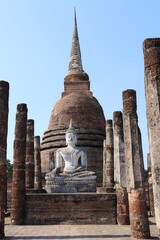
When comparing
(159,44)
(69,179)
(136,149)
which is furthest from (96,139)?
(159,44)

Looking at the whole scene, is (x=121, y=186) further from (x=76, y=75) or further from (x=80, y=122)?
(x=76, y=75)

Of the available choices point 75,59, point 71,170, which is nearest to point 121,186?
point 71,170

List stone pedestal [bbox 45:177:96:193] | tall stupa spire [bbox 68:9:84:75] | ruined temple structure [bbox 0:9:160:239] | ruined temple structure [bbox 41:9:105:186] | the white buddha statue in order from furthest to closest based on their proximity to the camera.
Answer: tall stupa spire [bbox 68:9:84:75] < ruined temple structure [bbox 41:9:105:186] < the white buddha statue < stone pedestal [bbox 45:177:96:193] < ruined temple structure [bbox 0:9:160:239]

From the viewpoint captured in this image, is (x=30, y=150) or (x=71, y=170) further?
(x=30, y=150)

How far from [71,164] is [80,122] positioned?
26.4 ft

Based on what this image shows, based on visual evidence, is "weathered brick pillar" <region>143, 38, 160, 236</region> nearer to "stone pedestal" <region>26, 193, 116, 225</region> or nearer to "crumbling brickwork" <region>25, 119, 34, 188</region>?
"stone pedestal" <region>26, 193, 116, 225</region>

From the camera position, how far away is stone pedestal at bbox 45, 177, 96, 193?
1113cm

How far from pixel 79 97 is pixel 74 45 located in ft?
28.2

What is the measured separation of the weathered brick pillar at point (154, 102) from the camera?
4.70m

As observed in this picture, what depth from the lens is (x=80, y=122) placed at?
20547 millimetres

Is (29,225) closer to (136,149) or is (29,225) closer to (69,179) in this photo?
(69,179)

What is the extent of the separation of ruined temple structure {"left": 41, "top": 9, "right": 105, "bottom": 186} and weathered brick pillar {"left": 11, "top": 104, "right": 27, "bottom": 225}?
8510 mm

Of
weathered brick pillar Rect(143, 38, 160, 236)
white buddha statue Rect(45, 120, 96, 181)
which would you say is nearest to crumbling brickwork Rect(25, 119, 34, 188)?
white buddha statue Rect(45, 120, 96, 181)

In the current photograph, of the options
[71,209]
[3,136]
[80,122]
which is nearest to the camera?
[3,136]
